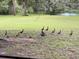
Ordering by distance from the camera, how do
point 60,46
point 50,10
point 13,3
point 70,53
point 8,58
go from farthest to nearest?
point 50,10 < point 13,3 < point 60,46 < point 70,53 < point 8,58

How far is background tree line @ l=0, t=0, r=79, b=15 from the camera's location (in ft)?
69.9

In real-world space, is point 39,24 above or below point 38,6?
above

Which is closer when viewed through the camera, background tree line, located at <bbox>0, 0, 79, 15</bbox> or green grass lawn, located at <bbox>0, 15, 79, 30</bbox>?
green grass lawn, located at <bbox>0, 15, 79, 30</bbox>

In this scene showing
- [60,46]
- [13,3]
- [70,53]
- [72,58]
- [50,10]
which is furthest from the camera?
[50,10]

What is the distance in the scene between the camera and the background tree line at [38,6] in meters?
21.3

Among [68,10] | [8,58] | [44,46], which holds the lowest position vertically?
[68,10]

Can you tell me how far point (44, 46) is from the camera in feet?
19.6

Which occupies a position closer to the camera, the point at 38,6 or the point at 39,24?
the point at 39,24

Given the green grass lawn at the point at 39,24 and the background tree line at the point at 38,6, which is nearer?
the green grass lawn at the point at 39,24

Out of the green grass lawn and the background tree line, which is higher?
the green grass lawn

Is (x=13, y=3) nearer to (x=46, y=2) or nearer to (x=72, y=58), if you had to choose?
(x=46, y=2)

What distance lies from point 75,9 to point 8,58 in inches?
893

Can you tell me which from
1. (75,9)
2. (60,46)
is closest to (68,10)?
(75,9)

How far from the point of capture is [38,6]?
77.6 feet
